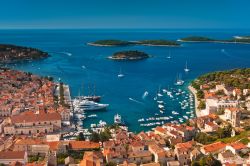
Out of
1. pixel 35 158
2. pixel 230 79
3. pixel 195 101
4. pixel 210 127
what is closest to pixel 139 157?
pixel 35 158

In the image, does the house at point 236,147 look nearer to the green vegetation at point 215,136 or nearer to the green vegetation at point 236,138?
the green vegetation at point 236,138

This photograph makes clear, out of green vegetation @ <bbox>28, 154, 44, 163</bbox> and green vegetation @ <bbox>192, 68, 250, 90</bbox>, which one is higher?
green vegetation @ <bbox>192, 68, 250, 90</bbox>

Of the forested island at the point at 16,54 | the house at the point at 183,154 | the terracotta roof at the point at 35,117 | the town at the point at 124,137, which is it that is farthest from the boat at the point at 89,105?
the forested island at the point at 16,54

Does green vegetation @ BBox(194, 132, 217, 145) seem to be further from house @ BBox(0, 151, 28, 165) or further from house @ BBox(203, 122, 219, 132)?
house @ BBox(0, 151, 28, 165)

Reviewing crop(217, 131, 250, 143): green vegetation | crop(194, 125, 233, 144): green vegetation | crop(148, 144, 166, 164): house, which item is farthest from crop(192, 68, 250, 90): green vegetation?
crop(148, 144, 166, 164): house

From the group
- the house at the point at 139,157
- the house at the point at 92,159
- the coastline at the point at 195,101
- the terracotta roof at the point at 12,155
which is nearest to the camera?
the house at the point at 92,159

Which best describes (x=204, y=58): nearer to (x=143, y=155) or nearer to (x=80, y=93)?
(x=80, y=93)
